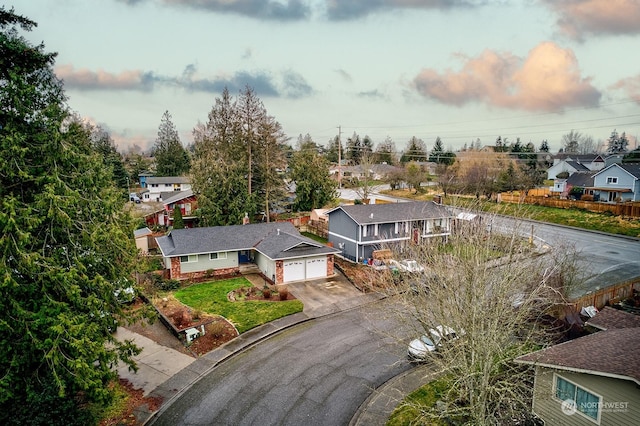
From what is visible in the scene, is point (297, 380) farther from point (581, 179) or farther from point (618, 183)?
point (581, 179)

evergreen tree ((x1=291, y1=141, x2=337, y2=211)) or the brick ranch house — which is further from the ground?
evergreen tree ((x1=291, y1=141, x2=337, y2=211))

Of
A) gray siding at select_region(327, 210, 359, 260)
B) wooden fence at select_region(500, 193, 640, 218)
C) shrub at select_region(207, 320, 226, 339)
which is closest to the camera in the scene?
shrub at select_region(207, 320, 226, 339)

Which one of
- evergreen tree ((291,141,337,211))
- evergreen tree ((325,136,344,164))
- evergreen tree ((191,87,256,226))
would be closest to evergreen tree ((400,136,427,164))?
evergreen tree ((325,136,344,164))

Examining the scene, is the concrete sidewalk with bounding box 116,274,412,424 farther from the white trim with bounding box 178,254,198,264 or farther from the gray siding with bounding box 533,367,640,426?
the white trim with bounding box 178,254,198,264

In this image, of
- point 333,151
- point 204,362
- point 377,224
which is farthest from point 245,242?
point 333,151

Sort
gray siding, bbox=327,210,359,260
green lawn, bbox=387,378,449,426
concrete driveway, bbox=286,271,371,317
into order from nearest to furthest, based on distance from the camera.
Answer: green lawn, bbox=387,378,449,426, concrete driveway, bbox=286,271,371,317, gray siding, bbox=327,210,359,260

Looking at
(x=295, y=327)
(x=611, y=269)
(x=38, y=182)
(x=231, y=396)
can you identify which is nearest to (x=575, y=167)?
(x=611, y=269)

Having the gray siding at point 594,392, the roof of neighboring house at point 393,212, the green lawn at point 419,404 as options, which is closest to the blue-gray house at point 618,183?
the roof of neighboring house at point 393,212
